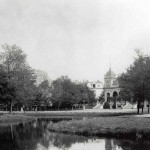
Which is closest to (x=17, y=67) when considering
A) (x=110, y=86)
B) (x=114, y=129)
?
(x=114, y=129)

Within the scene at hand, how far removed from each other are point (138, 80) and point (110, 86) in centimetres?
6124

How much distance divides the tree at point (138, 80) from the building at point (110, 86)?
1864 inches

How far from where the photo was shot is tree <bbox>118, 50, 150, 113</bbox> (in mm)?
46531

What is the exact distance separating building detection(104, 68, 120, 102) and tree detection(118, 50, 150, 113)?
4735 cm

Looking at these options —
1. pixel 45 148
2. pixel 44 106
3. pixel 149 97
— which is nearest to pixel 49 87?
pixel 44 106

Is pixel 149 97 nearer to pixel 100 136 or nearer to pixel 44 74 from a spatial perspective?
pixel 100 136

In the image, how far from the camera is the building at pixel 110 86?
10388 centimetres

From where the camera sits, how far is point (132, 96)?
5091 centimetres

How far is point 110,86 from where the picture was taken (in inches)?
4254

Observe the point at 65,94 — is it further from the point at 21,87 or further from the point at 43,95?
the point at 21,87

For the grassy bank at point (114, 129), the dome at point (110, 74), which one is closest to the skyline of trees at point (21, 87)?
the grassy bank at point (114, 129)

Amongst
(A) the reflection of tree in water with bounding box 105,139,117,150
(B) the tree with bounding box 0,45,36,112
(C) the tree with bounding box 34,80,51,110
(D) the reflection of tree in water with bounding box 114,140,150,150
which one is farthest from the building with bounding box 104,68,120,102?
(D) the reflection of tree in water with bounding box 114,140,150,150

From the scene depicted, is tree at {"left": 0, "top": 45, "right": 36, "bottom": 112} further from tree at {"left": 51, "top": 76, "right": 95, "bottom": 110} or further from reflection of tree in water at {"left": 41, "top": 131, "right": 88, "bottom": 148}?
reflection of tree in water at {"left": 41, "top": 131, "right": 88, "bottom": 148}

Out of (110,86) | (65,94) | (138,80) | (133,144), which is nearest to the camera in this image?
(133,144)
